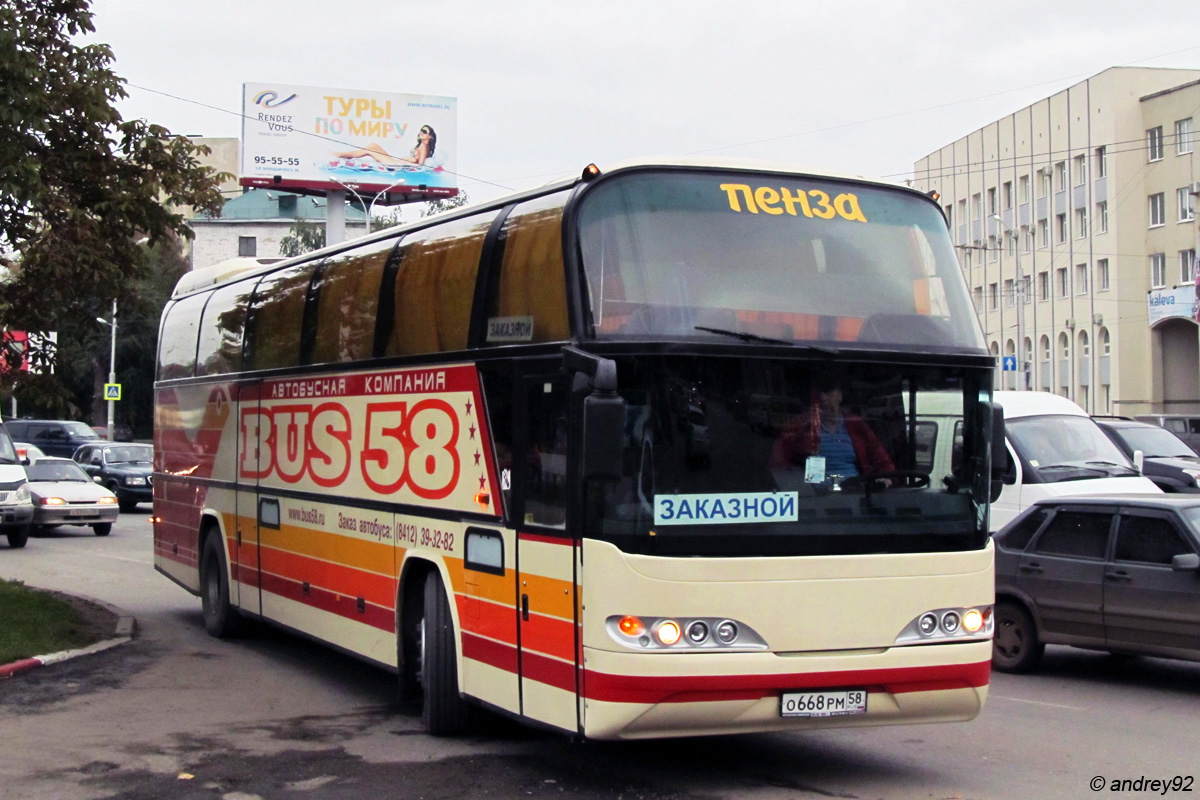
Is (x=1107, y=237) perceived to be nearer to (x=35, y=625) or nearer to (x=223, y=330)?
(x=223, y=330)

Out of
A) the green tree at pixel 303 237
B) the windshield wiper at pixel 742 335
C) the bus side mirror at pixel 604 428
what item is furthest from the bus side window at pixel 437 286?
the green tree at pixel 303 237

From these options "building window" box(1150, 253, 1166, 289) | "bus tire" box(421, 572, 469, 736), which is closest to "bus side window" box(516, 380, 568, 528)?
"bus tire" box(421, 572, 469, 736)

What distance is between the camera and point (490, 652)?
8555 millimetres

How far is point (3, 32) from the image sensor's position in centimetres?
1170

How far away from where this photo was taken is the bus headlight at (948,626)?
7742 millimetres

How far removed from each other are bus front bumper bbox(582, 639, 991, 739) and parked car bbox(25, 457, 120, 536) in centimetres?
2262

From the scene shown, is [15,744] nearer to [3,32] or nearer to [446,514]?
[446,514]

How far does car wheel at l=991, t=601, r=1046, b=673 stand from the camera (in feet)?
41.0

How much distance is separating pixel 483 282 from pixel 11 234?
6.63 m

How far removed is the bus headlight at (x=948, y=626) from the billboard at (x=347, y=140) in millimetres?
52626

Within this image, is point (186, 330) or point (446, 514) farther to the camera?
point (186, 330)

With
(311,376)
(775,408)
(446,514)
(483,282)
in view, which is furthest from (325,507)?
(775,408)

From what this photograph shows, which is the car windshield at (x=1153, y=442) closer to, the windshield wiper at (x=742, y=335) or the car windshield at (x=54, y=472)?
the windshield wiper at (x=742, y=335)

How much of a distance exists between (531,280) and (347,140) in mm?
55010
